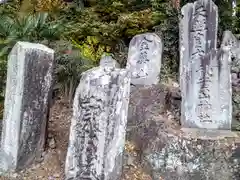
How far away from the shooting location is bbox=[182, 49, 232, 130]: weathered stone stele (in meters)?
4.63

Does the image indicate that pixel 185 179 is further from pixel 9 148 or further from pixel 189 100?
pixel 9 148

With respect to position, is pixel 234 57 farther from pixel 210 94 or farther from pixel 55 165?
pixel 55 165

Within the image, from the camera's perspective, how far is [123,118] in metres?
3.60

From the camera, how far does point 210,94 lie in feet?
15.5

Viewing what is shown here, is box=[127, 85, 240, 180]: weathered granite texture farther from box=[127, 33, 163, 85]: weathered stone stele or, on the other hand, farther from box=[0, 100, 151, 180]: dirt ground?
box=[127, 33, 163, 85]: weathered stone stele

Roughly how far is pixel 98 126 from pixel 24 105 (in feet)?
3.55

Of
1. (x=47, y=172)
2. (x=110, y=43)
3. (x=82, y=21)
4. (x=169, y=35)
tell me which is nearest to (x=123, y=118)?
(x=47, y=172)

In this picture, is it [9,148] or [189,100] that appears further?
[189,100]

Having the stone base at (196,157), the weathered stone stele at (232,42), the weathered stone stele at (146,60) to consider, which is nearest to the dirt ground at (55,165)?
the stone base at (196,157)

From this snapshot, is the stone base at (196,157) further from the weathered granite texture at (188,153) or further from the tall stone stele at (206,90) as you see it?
the tall stone stele at (206,90)

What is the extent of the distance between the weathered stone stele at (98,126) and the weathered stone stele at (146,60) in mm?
3377

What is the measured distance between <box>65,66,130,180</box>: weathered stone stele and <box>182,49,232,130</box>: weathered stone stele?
159cm

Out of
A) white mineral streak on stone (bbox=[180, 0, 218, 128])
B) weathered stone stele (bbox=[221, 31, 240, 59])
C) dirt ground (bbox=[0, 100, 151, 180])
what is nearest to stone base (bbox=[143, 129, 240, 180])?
dirt ground (bbox=[0, 100, 151, 180])

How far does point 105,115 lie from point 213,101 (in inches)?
74.9
